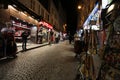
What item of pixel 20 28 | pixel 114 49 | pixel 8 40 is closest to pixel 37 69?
pixel 8 40

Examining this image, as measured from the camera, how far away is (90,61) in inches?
194

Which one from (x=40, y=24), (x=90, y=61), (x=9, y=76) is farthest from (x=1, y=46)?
(x=40, y=24)

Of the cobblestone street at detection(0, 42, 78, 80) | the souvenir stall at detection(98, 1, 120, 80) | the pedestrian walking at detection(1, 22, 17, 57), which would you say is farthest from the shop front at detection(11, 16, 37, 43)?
the souvenir stall at detection(98, 1, 120, 80)

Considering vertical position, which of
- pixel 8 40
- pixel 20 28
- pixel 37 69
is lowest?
pixel 37 69

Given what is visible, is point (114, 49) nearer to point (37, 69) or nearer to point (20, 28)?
point (37, 69)

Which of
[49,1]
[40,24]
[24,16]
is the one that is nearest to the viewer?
[24,16]

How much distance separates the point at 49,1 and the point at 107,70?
3978 cm

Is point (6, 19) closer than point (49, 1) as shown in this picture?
Yes

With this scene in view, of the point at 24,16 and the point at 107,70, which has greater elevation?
the point at 24,16

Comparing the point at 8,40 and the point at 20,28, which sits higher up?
the point at 20,28

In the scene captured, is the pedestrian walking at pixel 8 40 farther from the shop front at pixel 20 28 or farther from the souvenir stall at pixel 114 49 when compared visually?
the souvenir stall at pixel 114 49

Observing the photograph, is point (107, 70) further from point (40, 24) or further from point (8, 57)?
point (40, 24)

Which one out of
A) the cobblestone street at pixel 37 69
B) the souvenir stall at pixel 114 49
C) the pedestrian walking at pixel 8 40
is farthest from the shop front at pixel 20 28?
the souvenir stall at pixel 114 49

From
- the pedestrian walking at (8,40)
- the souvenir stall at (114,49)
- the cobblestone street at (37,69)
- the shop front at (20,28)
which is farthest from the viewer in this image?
the shop front at (20,28)
